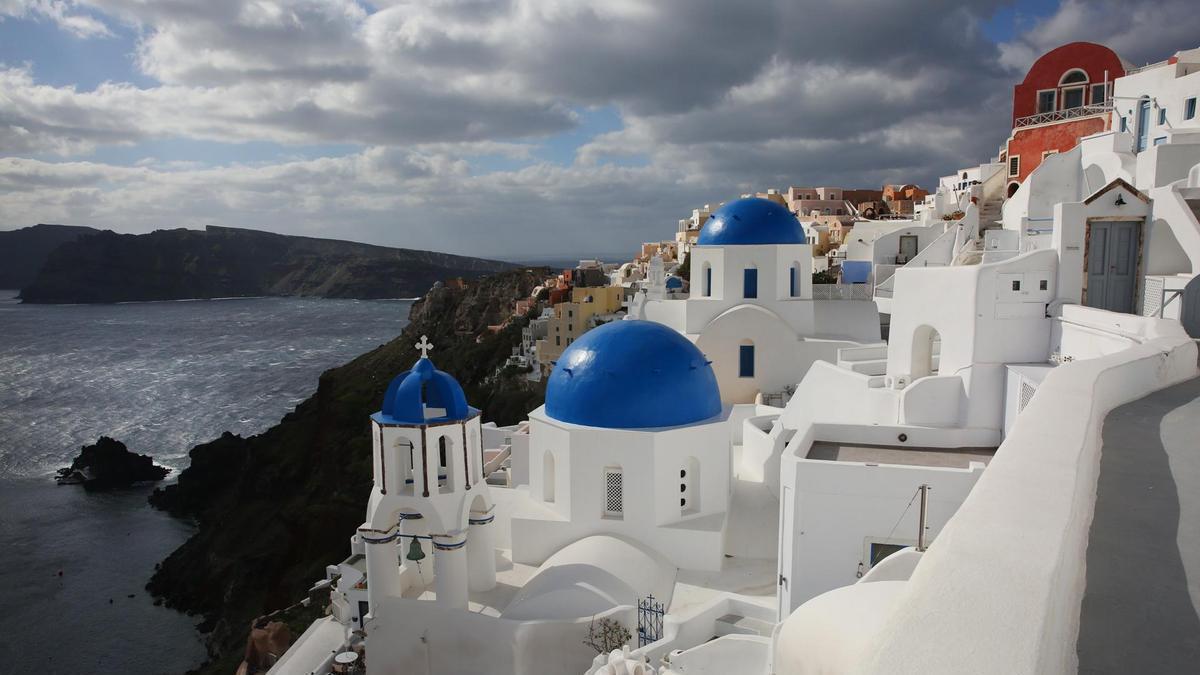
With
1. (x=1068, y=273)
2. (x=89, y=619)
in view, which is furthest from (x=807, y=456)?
(x=89, y=619)

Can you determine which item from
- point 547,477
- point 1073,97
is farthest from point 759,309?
point 1073,97

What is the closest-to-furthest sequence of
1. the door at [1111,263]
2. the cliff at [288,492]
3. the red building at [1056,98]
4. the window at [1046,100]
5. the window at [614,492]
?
the door at [1111,263] < the window at [614,492] < the red building at [1056,98] < the window at [1046,100] < the cliff at [288,492]

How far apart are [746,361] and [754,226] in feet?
12.7

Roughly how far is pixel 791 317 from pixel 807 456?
1117 cm

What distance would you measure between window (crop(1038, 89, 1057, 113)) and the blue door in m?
4.78

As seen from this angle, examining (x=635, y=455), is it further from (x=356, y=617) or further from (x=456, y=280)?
(x=456, y=280)

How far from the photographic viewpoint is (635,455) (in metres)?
13.0

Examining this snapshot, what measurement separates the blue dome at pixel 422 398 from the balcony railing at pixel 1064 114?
22.7 meters

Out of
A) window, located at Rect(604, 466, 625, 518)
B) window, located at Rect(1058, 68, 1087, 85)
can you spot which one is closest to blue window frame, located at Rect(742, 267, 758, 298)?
window, located at Rect(604, 466, 625, 518)

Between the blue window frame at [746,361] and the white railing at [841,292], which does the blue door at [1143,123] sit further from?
the blue window frame at [746,361]

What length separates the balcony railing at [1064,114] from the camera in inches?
952

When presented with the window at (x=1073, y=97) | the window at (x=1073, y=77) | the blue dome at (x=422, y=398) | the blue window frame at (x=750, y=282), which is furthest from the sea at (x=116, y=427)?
the window at (x=1073, y=77)

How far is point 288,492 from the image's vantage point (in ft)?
140

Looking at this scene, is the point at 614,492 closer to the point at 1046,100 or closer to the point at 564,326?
the point at 1046,100
